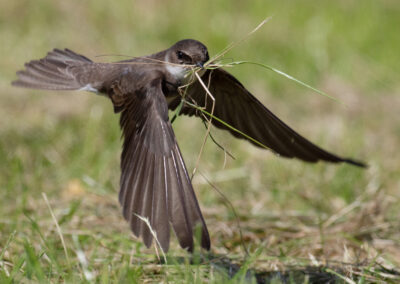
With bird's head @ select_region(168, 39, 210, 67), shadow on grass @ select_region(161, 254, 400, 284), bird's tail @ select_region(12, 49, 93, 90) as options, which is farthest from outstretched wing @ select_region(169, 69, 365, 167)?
bird's tail @ select_region(12, 49, 93, 90)

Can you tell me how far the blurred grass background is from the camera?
3.36 m

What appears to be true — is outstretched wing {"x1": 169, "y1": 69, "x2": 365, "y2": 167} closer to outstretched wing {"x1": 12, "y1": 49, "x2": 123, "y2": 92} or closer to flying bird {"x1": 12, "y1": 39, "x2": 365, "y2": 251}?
flying bird {"x1": 12, "y1": 39, "x2": 365, "y2": 251}

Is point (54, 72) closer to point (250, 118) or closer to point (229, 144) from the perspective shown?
point (250, 118)

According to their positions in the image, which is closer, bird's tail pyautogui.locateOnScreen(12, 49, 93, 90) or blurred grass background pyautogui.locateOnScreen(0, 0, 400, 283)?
blurred grass background pyautogui.locateOnScreen(0, 0, 400, 283)

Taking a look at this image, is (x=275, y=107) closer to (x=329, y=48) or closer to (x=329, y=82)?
(x=329, y=82)

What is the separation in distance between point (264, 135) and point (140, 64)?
2.53 feet

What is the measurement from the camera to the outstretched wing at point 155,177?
2.51 m

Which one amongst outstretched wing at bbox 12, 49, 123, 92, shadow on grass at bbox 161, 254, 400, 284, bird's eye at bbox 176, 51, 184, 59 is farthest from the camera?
outstretched wing at bbox 12, 49, 123, 92

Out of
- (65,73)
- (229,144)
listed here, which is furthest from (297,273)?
(229,144)

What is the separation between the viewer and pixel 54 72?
4.13 metres

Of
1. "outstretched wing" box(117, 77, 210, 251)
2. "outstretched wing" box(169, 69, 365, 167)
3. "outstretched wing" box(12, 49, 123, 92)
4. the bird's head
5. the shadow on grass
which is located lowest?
the shadow on grass

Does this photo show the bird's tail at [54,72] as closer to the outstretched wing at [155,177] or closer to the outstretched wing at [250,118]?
the outstretched wing at [250,118]

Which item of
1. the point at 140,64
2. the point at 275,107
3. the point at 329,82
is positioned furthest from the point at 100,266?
the point at 329,82

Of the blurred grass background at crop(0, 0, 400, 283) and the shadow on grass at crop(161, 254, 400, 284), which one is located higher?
the blurred grass background at crop(0, 0, 400, 283)
